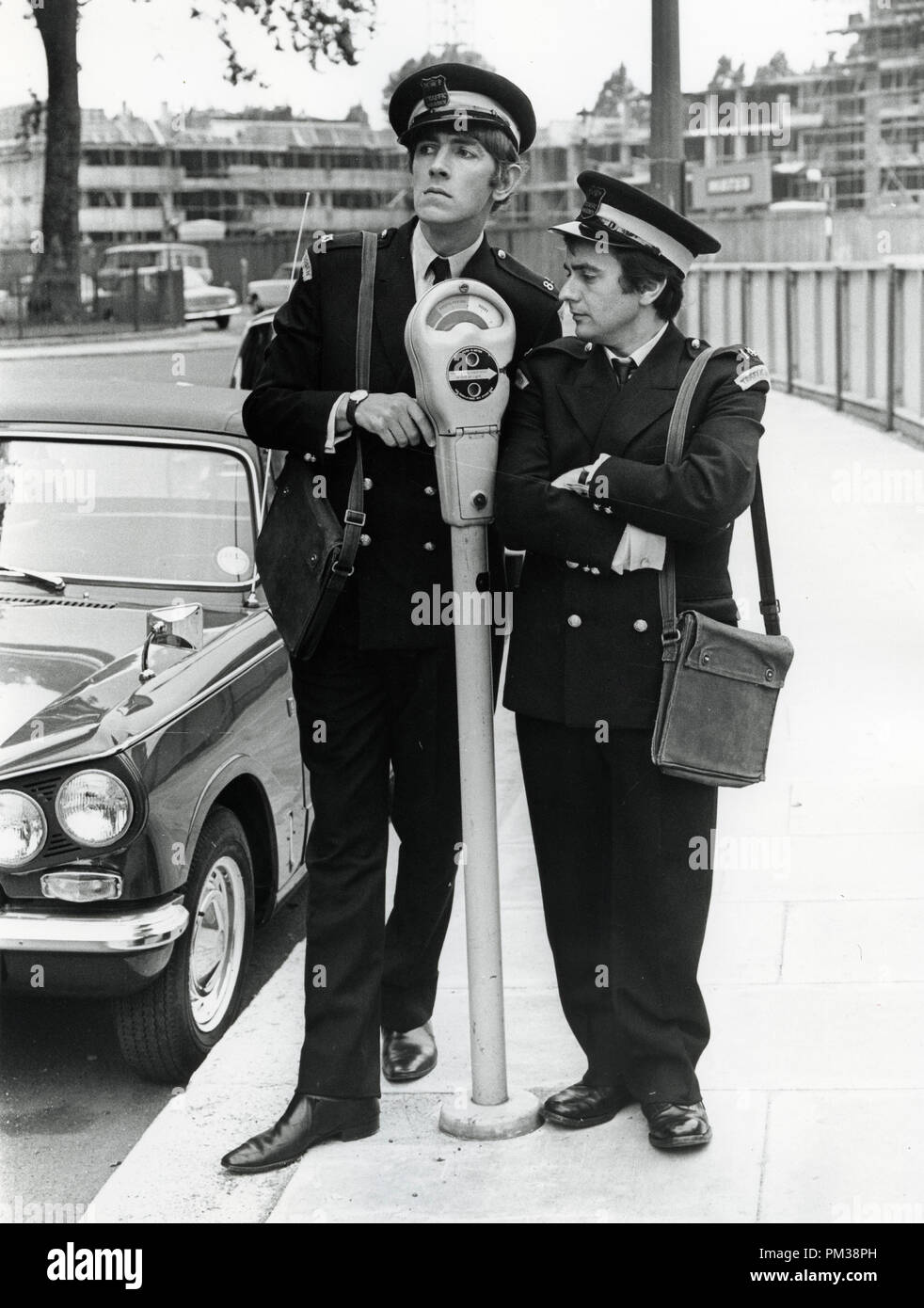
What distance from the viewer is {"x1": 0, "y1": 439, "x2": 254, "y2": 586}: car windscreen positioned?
5180mm

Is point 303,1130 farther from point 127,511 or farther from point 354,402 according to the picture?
point 127,511

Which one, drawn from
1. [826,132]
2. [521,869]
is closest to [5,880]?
[521,869]

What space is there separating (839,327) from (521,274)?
44.3 ft

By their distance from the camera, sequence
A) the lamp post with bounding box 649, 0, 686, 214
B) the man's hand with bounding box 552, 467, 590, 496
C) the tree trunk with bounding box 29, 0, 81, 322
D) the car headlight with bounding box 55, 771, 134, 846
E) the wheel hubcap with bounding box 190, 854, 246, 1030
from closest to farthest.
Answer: the man's hand with bounding box 552, 467, 590, 496 → the car headlight with bounding box 55, 771, 134, 846 → the wheel hubcap with bounding box 190, 854, 246, 1030 → the lamp post with bounding box 649, 0, 686, 214 → the tree trunk with bounding box 29, 0, 81, 322

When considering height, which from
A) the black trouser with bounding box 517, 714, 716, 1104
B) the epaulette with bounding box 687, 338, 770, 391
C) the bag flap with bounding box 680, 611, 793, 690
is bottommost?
the black trouser with bounding box 517, 714, 716, 1104

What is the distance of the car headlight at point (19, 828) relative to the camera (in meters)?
3.92

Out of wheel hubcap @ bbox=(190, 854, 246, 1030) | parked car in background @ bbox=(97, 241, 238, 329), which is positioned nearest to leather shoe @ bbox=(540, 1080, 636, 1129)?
wheel hubcap @ bbox=(190, 854, 246, 1030)

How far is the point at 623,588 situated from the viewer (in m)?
3.43

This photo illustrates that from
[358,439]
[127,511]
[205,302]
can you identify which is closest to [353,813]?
[358,439]

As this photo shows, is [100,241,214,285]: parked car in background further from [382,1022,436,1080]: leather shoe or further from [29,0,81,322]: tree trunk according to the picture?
[382,1022,436,1080]: leather shoe

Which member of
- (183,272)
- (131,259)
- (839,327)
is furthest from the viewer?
(131,259)

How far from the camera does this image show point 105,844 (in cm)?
395

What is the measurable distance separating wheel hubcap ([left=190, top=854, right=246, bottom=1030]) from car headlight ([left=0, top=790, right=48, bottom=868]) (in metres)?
0.45

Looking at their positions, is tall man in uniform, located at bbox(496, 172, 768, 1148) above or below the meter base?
above
